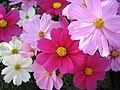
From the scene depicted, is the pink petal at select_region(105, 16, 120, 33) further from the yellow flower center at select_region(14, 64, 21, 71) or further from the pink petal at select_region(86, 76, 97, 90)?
the yellow flower center at select_region(14, 64, 21, 71)

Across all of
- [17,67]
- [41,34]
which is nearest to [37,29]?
[41,34]

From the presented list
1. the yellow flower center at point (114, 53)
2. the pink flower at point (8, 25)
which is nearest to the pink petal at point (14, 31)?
the pink flower at point (8, 25)

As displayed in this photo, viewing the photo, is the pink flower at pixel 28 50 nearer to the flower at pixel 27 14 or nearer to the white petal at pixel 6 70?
the white petal at pixel 6 70

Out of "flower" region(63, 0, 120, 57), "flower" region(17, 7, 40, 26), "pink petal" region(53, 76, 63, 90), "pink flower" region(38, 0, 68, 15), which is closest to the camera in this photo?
"flower" region(63, 0, 120, 57)

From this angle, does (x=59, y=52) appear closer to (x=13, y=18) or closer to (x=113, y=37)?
(x=113, y=37)

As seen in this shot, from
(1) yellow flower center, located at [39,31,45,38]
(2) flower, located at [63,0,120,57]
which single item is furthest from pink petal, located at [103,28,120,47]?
(1) yellow flower center, located at [39,31,45,38]

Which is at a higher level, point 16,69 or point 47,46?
point 47,46

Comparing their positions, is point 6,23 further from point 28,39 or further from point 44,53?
point 44,53
